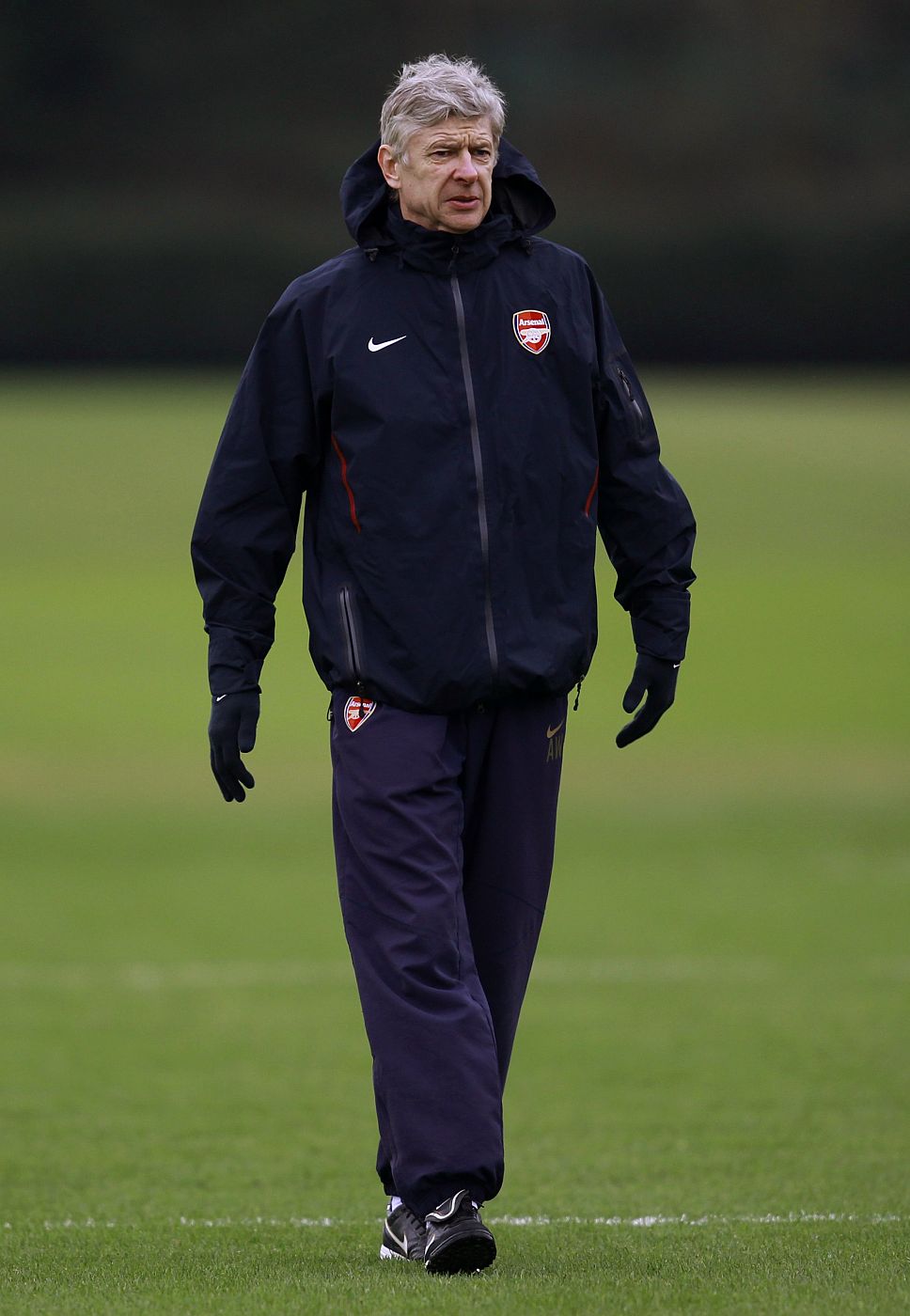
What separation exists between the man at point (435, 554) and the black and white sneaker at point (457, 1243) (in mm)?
Answer: 30

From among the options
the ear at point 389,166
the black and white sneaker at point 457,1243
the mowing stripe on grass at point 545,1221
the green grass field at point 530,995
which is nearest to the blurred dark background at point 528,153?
the green grass field at point 530,995

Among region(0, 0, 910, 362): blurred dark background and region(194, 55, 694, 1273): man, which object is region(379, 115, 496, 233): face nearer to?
region(194, 55, 694, 1273): man

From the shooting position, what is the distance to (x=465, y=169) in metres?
3.81

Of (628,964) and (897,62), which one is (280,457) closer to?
(628,964)

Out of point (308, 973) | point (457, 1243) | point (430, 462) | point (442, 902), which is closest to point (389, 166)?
point (430, 462)

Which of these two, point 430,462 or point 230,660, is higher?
point 430,462

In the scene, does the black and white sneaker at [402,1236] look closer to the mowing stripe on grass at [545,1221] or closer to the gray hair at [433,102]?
the mowing stripe on grass at [545,1221]

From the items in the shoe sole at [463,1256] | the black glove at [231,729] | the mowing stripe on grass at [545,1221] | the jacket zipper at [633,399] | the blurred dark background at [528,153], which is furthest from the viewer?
the blurred dark background at [528,153]

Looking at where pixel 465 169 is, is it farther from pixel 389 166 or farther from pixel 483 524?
pixel 483 524

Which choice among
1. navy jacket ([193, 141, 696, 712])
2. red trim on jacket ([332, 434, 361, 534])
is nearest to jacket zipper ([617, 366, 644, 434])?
navy jacket ([193, 141, 696, 712])

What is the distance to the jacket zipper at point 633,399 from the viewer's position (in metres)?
3.98

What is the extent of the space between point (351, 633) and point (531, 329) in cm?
60

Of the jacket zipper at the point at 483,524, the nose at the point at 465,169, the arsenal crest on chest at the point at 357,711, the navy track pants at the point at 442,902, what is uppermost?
the nose at the point at 465,169

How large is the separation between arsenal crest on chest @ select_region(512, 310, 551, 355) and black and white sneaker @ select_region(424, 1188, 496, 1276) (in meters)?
1.41
